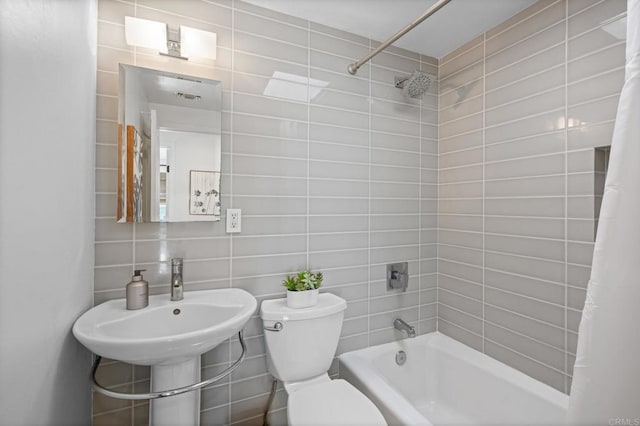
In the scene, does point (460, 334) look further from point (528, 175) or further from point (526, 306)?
point (528, 175)

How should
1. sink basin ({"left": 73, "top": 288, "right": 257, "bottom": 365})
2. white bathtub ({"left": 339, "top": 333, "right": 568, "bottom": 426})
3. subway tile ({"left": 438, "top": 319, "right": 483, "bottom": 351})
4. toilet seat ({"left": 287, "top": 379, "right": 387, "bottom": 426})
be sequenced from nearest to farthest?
1. sink basin ({"left": 73, "top": 288, "right": 257, "bottom": 365})
2. toilet seat ({"left": 287, "top": 379, "right": 387, "bottom": 426})
3. white bathtub ({"left": 339, "top": 333, "right": 568, "bottom": 426})
4. subway tile ({"left": 438, "top": 319, "right": 483, "bottom": 351})

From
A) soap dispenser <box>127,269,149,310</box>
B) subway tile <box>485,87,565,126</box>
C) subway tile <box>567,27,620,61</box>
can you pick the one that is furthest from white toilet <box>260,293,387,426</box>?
subway tile <box>567,27,620,61</box>

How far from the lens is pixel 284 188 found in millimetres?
1692

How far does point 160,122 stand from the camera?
1417mm

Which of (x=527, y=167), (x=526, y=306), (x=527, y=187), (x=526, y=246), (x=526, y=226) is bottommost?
(x=526, y=306)

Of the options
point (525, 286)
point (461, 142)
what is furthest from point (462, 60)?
point (525, 286)

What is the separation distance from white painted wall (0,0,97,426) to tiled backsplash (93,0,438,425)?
0.13 metres

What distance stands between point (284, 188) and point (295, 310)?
25.9 inches

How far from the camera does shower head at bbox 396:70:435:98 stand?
5.82 feet

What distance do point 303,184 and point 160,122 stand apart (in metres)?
0.78

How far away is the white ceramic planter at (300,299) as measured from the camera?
4.98 feet

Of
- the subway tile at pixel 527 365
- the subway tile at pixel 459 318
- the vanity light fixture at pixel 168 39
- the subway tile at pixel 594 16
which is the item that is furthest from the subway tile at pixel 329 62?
the subway tile at pixel 527 365

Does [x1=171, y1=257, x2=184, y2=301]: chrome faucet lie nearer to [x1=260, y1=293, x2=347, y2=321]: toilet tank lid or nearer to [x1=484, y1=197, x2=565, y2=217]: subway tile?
[x1=260, y1=293, x2=347, y2=321]: toilet tank lid

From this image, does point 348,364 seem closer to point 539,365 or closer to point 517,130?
point 539,365
